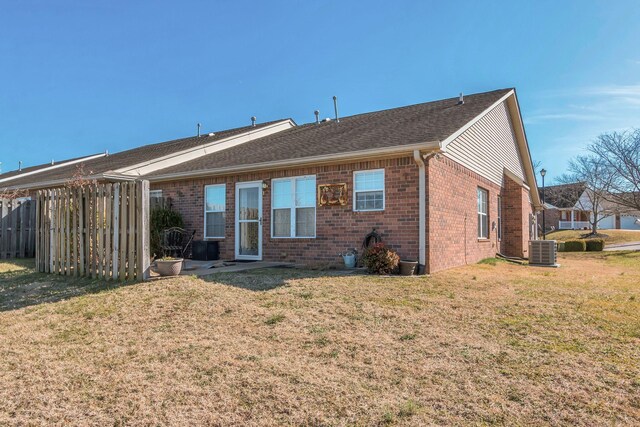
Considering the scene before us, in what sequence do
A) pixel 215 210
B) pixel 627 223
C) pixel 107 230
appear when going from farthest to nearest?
pixel 627 223 < pixel 215 210 < pixel 107 230

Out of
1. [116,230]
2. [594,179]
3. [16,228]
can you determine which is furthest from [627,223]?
[16,228]

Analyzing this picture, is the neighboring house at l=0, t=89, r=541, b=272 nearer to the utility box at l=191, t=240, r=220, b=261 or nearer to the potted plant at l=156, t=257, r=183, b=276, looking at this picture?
the utility box at l=191, t=240, r=220, b=261

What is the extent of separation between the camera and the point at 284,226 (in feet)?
34.4

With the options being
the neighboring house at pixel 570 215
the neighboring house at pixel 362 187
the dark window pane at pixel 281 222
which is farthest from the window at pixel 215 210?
the neighboring house at pixel 570 215

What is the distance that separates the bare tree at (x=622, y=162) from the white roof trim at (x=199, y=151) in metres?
20.7

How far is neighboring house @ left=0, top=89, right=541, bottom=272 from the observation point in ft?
28.8

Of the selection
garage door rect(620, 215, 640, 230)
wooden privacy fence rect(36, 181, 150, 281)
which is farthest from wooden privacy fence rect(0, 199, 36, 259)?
garage door rect(620, 215, 640, 230)

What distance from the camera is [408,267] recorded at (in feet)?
27.1

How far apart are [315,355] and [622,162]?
28168 mm

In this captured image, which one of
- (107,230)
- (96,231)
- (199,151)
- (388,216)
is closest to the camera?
(107,230)

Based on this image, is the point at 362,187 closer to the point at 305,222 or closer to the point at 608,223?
the point at 305,222

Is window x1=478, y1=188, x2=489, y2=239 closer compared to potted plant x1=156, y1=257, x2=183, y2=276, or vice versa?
potted plant x1=156, y1=257, x2=183, y2=276

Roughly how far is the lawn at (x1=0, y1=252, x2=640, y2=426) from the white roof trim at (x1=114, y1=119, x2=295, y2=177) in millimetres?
6547

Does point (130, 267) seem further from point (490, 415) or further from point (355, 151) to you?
point (490, 415)
